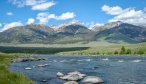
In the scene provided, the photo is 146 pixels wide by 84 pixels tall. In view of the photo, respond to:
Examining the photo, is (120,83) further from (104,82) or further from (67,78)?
(67,78)

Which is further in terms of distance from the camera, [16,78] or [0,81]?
[16,78]

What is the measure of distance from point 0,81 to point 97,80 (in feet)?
77.8

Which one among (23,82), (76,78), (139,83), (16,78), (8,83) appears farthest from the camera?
(76,78)

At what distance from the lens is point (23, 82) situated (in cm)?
3566

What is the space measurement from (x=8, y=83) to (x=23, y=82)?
144 inches

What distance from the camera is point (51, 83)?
52.4 m

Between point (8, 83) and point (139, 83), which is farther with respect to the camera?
point (139, 83)

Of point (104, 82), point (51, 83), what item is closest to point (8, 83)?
point (51, 83)

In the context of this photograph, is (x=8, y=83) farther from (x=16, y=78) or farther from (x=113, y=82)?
(x=113, y=82)

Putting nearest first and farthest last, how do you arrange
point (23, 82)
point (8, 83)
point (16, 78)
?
point (8, 83) → point (23, 82) → point (16, 78)

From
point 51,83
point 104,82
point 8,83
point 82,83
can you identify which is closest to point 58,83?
point 51,83

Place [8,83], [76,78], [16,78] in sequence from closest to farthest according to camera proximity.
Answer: [8,83]
[16,78]
[76,78]

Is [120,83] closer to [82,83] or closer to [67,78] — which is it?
Answer: [82,83]

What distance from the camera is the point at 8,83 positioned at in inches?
1267
